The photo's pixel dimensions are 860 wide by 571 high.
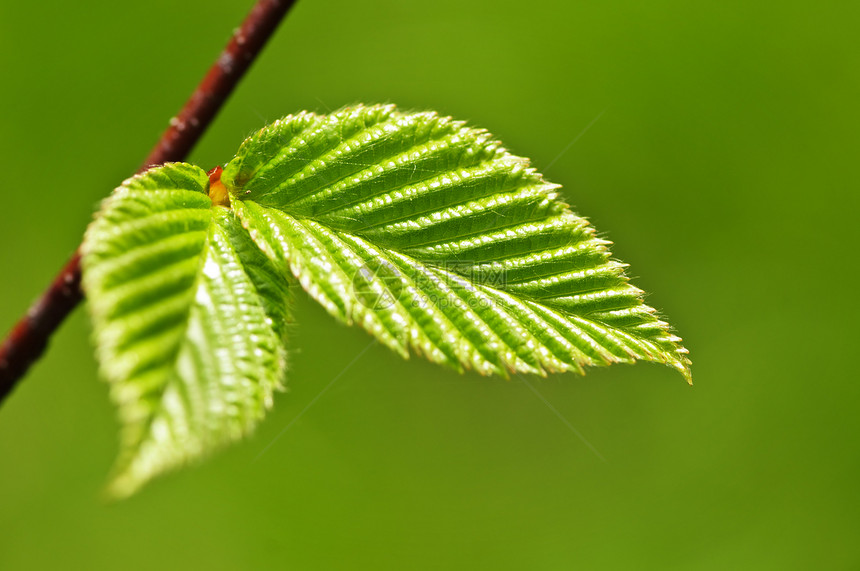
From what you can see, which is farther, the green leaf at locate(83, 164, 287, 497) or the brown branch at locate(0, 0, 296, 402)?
the brown branch at locate(0, 0, 296, 402)

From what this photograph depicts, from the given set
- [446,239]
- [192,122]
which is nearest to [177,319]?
A: [192,122]

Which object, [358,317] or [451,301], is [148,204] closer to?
[358,317]

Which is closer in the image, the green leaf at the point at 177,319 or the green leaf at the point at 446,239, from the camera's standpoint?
the green leaf at the point at 177,319

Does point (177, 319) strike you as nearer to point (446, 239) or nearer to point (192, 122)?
point (192, 122)

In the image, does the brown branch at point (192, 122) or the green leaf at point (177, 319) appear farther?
the brown branch at point (192, 122)
